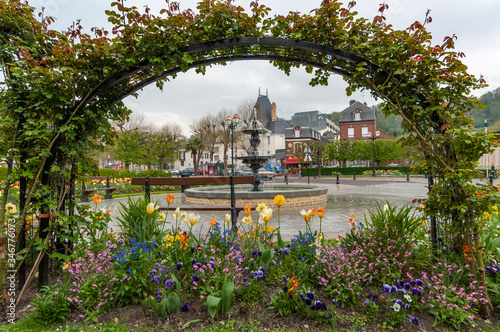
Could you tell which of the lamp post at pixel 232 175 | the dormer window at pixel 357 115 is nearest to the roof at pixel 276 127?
the dormer window at pixel 357 115

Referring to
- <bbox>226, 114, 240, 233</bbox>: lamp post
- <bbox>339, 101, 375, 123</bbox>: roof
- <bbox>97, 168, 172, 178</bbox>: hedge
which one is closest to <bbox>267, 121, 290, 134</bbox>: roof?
<bbox>339, 101, 375, 123</bbox>: roof

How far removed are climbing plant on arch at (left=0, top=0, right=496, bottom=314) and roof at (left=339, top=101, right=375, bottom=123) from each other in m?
50.2

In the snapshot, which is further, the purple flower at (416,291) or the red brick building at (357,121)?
the red brick building at (357,121)

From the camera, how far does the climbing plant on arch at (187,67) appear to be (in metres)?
2.92

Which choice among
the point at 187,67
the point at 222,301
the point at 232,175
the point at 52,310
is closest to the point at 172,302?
the point at 222,301

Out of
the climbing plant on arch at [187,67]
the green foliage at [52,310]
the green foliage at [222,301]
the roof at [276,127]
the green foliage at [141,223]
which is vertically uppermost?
the roof at [276,127]

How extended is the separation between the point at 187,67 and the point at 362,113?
51.8 metres

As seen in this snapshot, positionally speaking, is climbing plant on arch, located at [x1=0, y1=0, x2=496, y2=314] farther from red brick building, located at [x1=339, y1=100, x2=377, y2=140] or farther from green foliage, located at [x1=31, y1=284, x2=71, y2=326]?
red brick building, located at [x1=339, y1=100, x2=377, y2=140]

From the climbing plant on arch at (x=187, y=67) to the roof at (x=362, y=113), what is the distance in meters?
50.2

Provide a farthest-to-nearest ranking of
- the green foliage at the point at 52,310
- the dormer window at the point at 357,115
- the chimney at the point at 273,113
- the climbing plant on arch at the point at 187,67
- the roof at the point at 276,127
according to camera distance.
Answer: the chimney at the point at 273,113 → the roof at the point at 276,127 → the dormer window at the point at 357,115 → the climbing plant on arch at the point at 187,67 → the green foliage at the point at 52,310

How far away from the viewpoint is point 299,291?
8.02 ft

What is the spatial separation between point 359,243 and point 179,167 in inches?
2626

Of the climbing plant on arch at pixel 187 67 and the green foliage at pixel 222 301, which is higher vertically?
the climbing plant on arch at pixel 187 67

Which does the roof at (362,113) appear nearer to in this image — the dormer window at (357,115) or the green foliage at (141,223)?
the dormer window at (357,115)
